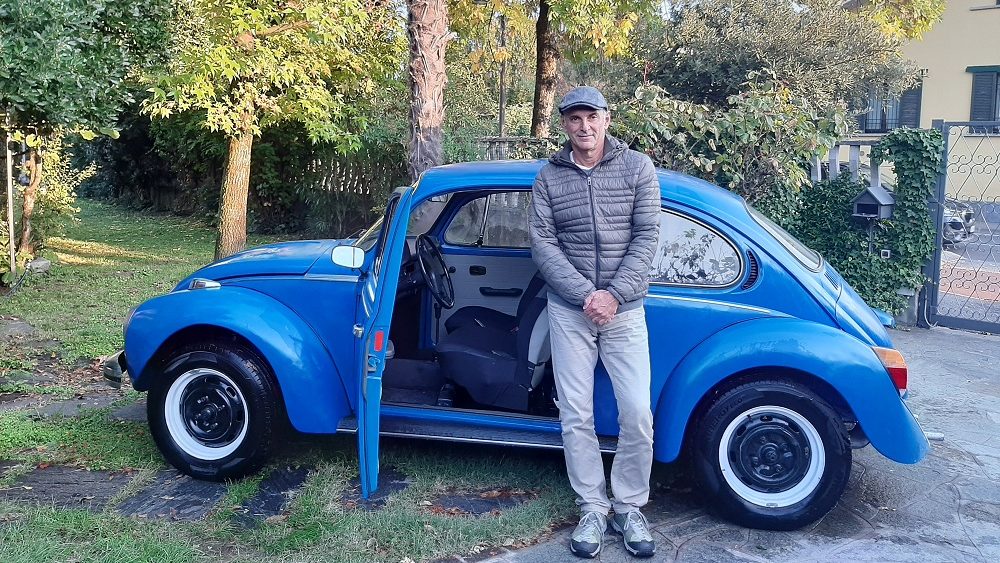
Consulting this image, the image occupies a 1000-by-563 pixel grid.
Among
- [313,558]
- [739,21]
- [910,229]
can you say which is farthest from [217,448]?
[739,21]

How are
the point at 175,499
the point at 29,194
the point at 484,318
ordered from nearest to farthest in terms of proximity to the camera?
the point at 175,499, the point at 484,318, the point at 29,194

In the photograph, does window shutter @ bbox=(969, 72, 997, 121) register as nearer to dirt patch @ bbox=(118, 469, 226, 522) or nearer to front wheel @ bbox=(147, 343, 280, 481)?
front wheel @ bbox=(147, 343, 280, 481)

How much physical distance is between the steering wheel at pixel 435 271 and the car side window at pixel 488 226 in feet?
0.94

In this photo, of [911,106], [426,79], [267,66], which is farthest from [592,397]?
[911,106]

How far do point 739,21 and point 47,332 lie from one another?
12.9m

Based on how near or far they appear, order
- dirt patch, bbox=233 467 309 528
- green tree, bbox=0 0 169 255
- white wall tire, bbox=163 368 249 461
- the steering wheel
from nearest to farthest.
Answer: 1. dirt patch, bbox=233 467 309 528
2. white wall tire, bbox=163 368 249 461
3. green tree, bbox=0 0 169 255
4. the steering wheel

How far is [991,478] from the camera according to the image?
199 inches

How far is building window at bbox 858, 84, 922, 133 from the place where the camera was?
70.4 feet

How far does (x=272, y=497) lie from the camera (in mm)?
4535

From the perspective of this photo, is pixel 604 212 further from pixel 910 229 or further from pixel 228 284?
pixel 910 229

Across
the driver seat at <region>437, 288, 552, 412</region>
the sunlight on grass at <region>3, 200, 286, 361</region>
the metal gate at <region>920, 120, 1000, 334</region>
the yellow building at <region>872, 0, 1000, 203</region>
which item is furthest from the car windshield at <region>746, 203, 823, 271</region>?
the yellow building at <region>872, 0, 1000, 203</region>

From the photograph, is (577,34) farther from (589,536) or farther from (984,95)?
(984,95)

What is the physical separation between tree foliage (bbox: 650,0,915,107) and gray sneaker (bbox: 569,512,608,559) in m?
13.1

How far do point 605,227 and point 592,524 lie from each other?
1.36 m
